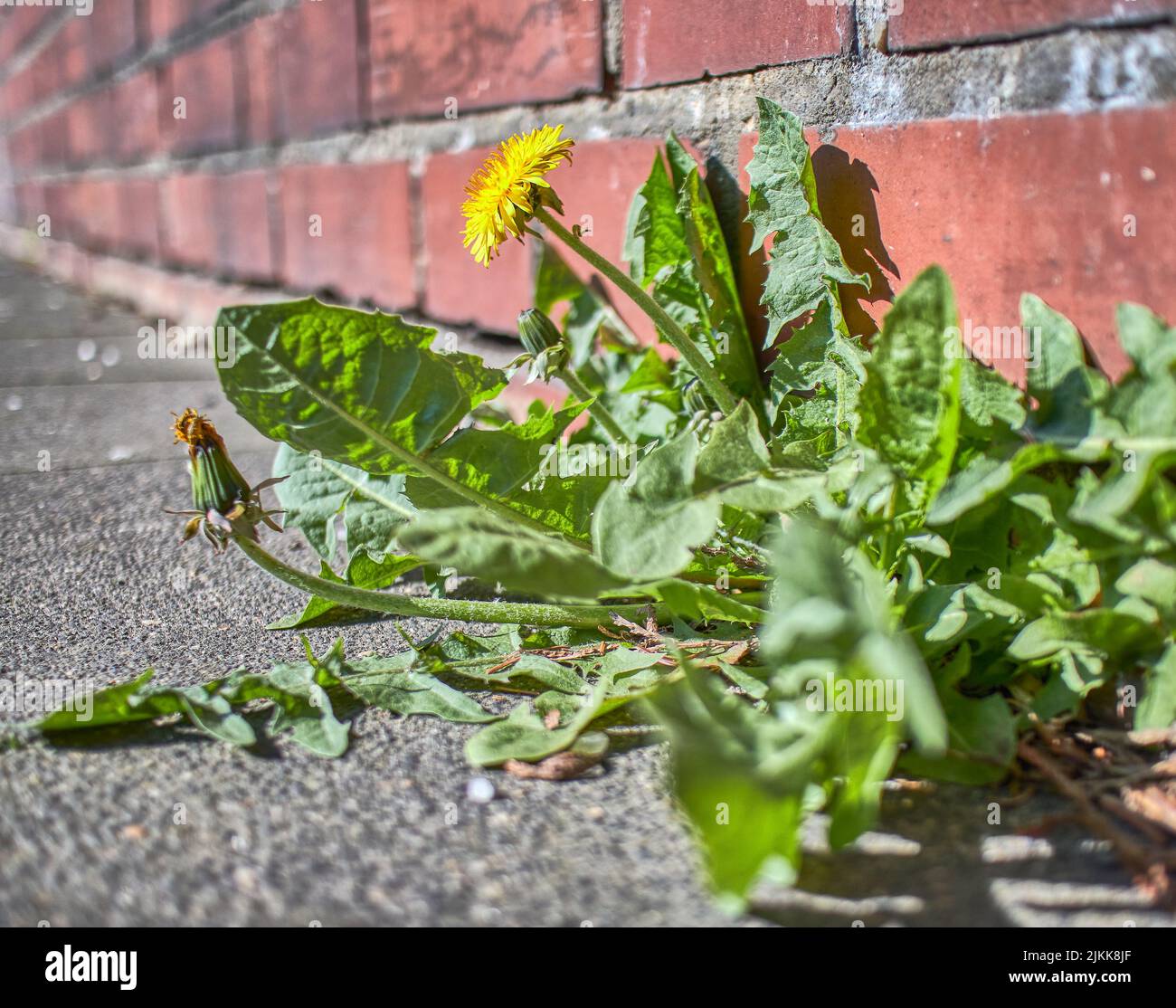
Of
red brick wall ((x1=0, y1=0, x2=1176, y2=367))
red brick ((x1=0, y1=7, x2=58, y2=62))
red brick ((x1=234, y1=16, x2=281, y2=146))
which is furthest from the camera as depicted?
red brick ((x1=0, y1=7, x2=58, y2=62))

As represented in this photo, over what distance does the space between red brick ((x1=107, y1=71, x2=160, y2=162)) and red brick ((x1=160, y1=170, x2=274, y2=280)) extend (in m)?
0.28

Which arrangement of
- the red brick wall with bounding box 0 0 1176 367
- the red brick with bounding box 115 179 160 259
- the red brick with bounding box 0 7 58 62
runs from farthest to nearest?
1. the red brick with bounding box 0 7 58 62
2. the red brick with bounding box 115 179 160 259
3. the red brick wall with bounding box 0 0 1176 367

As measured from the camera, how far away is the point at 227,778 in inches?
36.8

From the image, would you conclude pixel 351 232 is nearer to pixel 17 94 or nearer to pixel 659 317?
pixel 659 317

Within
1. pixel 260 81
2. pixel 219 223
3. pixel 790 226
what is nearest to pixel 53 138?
pixel 219 223

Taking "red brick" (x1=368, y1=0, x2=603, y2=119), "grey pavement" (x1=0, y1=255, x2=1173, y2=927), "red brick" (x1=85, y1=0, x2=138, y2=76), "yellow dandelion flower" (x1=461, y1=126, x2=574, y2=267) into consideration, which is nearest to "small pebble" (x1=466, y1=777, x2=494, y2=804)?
"grey pavement" (x1=0, y1=255, x2=1173, y2=927)

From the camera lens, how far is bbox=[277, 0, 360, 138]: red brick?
251 cm

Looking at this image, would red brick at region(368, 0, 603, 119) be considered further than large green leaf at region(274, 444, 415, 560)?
Yes

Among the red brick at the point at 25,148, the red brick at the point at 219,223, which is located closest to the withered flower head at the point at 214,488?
the red brick at the point at 219,223

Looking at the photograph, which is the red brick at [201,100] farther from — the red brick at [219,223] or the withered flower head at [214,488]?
the withered flower head at [214,488]

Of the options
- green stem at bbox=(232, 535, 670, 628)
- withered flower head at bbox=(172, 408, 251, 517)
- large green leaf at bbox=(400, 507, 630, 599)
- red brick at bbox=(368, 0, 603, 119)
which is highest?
red brick at bbox=(368, 0, 603, 119)

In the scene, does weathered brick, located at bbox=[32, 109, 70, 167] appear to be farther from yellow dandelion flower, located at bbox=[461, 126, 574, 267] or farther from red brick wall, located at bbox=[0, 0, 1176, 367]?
yellow dandelion flower, located at bbox=[461, 126, 574, 267]

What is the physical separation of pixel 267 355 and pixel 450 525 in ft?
0.97
